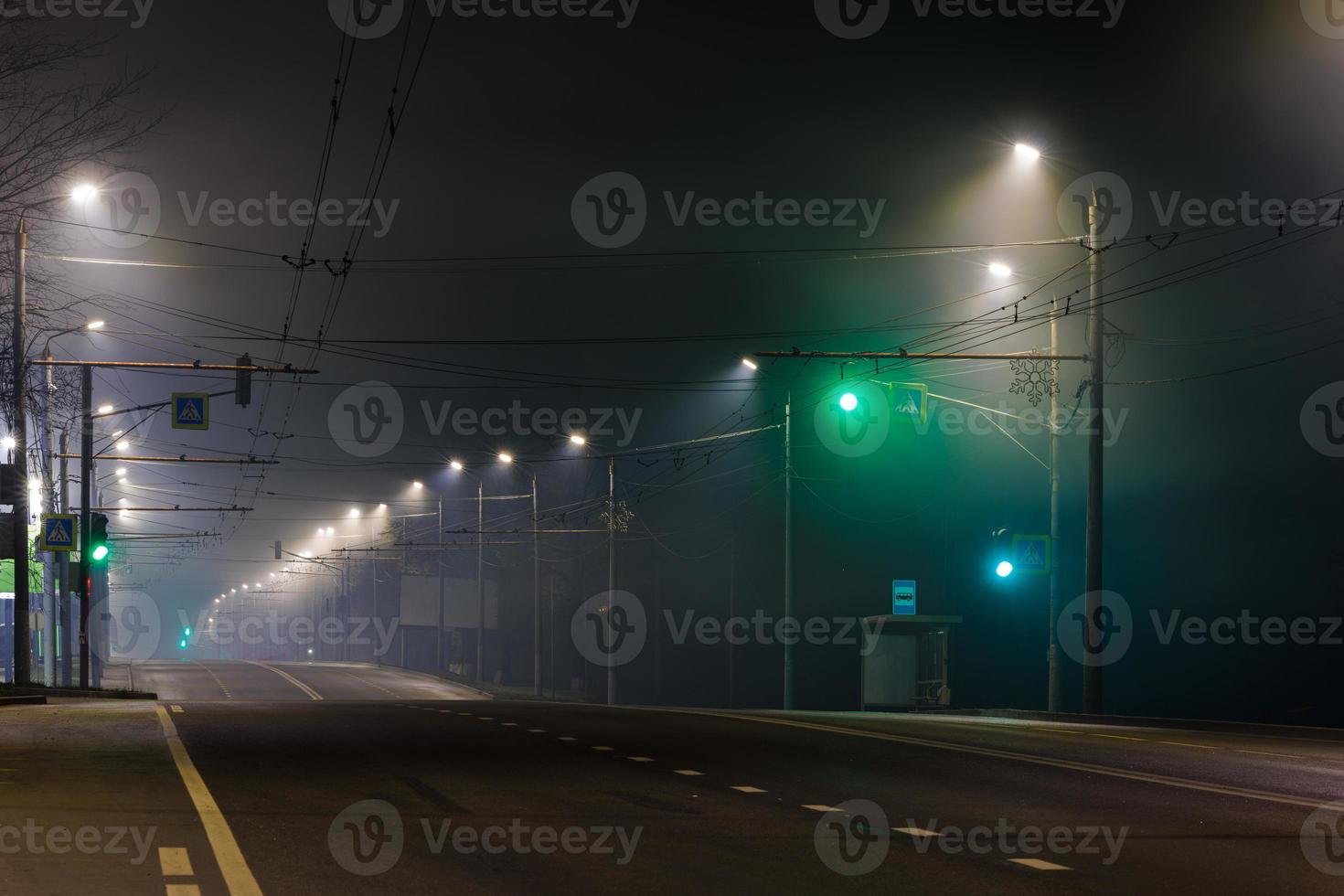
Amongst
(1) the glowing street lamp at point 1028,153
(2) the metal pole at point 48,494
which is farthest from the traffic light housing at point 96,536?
(1) the glowing street lamp at point 1028,153

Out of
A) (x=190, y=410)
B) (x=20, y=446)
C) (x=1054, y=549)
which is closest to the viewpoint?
(x=20, y=446)

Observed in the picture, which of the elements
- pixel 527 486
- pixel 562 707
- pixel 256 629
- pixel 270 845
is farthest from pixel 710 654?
pixel 256 629

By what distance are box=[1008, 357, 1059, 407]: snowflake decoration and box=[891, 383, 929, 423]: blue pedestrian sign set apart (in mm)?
3180

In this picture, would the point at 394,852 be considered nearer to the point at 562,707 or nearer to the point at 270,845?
the point at 270,845

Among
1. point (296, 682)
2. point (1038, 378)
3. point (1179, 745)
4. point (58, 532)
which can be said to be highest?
point (1038, 378)

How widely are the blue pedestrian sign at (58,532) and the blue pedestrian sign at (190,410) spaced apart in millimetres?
4194

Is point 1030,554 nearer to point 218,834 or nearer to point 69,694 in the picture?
point 218,834

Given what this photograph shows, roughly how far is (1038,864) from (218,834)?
557cm

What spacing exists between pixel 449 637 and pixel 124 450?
60.4 m

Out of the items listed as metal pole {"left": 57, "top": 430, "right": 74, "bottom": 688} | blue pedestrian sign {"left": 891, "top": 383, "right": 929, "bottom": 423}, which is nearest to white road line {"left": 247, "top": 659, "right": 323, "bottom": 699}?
metal pole {"left": 57, "top": 430, "right": 74, "bottom": 688}

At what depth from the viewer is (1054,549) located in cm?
2808

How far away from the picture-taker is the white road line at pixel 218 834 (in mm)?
7908
